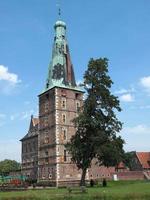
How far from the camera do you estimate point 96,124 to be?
54.3 m

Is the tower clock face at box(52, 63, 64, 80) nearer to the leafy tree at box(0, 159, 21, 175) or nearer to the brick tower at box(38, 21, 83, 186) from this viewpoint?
the brick tower at box(38, 21, 83, 186)

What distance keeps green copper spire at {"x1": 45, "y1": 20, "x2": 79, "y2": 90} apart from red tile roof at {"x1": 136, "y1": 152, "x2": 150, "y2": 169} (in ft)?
97.0

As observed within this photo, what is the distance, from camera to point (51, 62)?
80.4 metres

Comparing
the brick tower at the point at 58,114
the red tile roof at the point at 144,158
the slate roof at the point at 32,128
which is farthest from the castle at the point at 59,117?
the red tile roof at the point at 144,158

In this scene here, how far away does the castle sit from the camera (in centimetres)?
7156

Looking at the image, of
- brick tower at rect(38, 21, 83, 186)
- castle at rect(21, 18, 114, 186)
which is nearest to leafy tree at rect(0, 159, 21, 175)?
castle at rect(21, 18, 114, 186)

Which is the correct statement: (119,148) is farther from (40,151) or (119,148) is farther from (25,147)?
(25,147)

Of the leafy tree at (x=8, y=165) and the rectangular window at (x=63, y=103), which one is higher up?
the rectangular window at (x=63, y=103)

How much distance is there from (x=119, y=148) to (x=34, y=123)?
43.1 m

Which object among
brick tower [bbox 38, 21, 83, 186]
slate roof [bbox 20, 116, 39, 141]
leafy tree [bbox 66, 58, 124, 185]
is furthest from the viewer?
slate roof [bbox 20, 116, 39, 141]

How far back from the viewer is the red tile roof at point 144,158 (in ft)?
313

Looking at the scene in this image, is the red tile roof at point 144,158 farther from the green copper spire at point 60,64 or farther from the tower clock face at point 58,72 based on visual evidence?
the tower clock face at point 58,72

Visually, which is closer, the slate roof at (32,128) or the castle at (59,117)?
the castle at (59,117)

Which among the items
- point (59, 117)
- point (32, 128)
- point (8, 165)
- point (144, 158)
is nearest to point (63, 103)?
point (59, 117)
